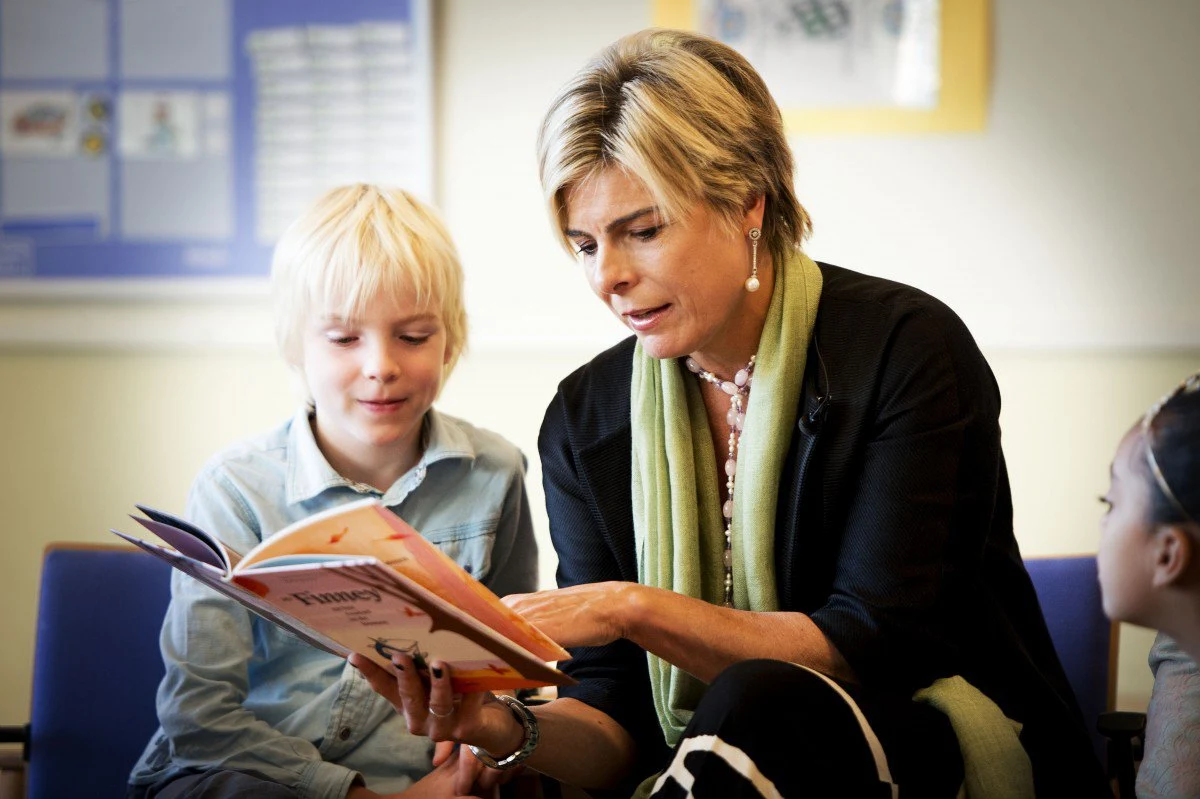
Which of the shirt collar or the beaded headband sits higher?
the beaded headband

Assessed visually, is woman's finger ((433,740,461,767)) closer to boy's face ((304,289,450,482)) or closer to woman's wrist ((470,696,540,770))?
woman's wrist ((470,696,540,770))

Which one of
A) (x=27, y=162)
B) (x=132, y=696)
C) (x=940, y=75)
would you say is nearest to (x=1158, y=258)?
(x=940, y=75)

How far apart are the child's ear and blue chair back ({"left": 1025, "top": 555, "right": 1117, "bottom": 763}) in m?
0.89

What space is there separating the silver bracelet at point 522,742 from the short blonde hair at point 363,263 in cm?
59

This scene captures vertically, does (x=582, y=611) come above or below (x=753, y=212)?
below

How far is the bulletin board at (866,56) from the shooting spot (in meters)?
2.59

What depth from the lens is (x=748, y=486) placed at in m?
1.59

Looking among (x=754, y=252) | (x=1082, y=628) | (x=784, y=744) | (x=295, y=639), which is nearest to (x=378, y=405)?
(x=295, y=639)

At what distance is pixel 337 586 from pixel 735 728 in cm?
41

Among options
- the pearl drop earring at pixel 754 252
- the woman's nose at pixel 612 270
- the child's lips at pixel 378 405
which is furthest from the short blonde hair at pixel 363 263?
the pearl drop earring at pixel 754 252

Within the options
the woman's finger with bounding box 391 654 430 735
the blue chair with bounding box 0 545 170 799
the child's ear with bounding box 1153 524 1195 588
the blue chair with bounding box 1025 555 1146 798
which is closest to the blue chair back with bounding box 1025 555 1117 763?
the blue chair with bounding box 1025 555 1146 798

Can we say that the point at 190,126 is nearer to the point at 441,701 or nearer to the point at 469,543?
the point at 469,543

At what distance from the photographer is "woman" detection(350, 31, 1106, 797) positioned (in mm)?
1438

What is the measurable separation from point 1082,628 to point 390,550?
1.30 meters
